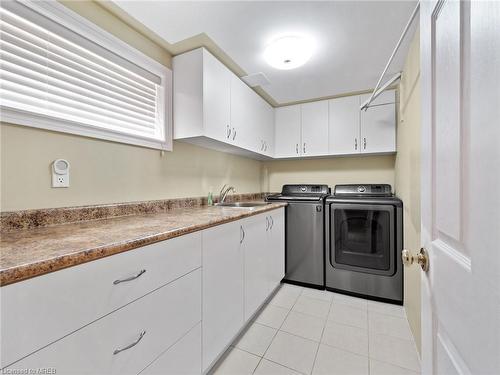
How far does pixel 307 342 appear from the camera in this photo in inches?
60.0

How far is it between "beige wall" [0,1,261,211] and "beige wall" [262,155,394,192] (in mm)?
1486

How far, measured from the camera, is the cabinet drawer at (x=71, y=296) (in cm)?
52

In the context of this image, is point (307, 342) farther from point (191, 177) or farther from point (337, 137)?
point (337, 137)

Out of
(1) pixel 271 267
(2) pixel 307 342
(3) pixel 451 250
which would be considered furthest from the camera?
(1) pixel 271 267

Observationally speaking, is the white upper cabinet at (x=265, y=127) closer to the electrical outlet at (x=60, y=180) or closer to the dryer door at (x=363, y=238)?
the dryer door at (x=363, y=238)

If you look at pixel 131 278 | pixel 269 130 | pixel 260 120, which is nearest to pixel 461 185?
pixel 131 278

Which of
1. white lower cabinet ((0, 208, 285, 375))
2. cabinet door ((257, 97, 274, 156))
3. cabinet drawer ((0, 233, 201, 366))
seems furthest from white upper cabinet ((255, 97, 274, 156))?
cabinet drawer ((0, 233, 201, 366))

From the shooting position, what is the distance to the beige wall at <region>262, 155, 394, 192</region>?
2779 millimetres

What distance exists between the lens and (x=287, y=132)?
2.98 m

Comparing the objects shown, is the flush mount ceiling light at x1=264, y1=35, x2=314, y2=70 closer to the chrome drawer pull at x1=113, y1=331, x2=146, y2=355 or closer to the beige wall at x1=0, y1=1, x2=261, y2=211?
the beige wall at x1=0, y1=1, x2=261, y2=211

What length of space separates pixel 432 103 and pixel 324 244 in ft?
6.36

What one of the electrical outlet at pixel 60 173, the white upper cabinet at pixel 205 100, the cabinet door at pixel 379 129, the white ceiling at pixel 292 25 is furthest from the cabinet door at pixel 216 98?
the cabinet door at pixel 379 129

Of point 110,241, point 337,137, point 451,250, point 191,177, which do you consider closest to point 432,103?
point 451,250

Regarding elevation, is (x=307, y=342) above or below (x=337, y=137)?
below
